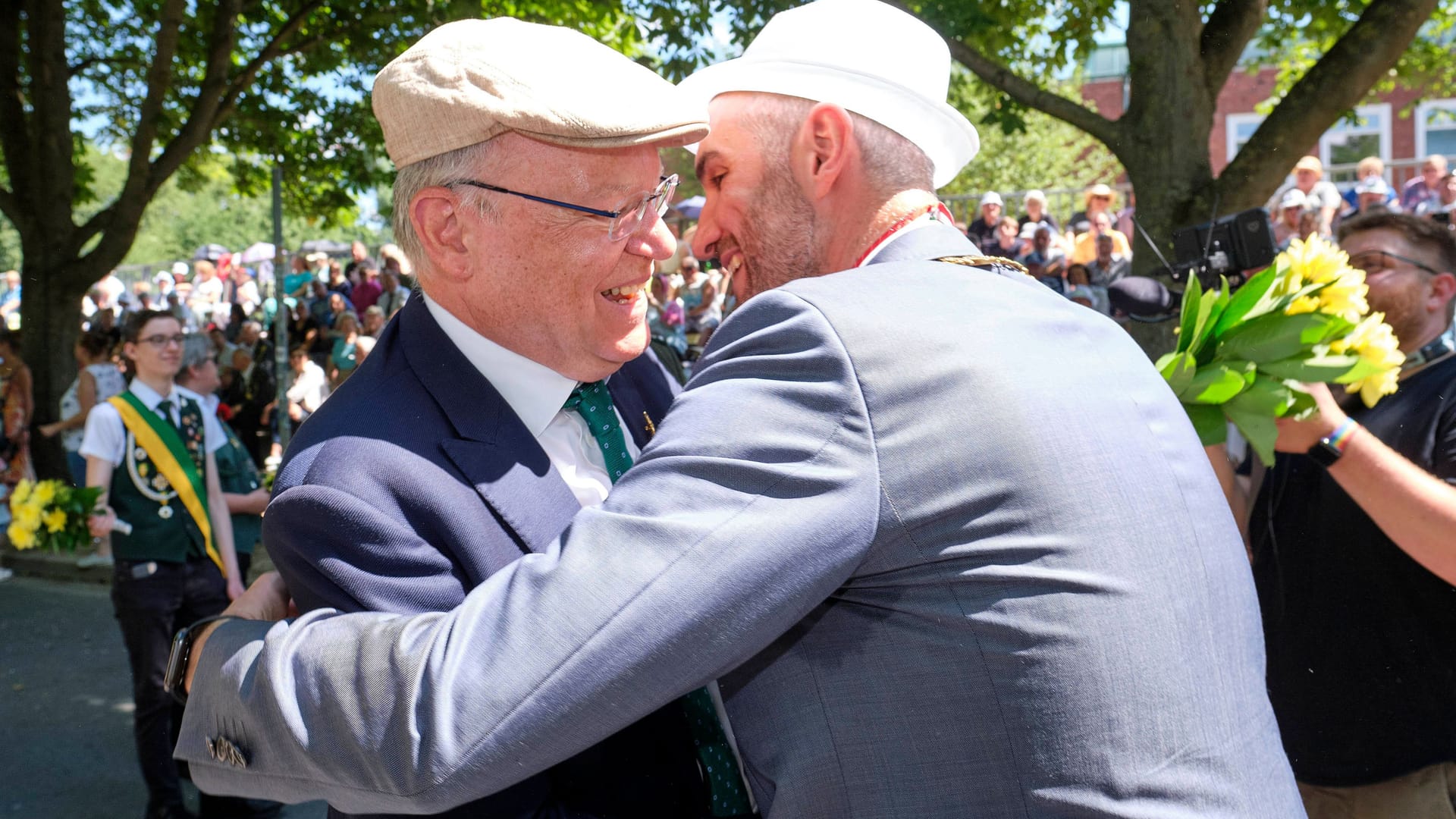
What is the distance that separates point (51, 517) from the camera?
231 inches

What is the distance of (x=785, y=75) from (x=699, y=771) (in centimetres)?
117

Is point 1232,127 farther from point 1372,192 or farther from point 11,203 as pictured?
point 11,203

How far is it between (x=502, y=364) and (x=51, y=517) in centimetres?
496

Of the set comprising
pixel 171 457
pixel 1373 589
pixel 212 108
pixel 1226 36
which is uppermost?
pixel 212 108

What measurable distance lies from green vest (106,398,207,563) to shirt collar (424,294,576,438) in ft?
13.2

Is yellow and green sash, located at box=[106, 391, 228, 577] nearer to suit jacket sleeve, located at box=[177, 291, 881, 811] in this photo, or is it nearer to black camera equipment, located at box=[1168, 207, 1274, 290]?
black camera equipment, located at box=[1168, 207, 1274, 290]

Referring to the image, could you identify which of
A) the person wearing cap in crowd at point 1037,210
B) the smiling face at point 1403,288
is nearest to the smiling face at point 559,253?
the smiling face at point 1403,288

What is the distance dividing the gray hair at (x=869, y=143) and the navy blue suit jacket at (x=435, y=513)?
0.67 m

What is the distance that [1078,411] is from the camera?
1.42 m

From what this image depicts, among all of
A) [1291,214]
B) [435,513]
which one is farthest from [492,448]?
[1291,214]

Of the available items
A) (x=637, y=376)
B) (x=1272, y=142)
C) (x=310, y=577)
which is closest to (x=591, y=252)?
(x=637, y=376)

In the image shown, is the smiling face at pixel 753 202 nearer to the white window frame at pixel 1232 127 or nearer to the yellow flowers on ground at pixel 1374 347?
the yellow flowers on ground at pixel 1374 347

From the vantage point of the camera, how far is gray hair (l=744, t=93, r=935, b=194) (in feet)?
6.71

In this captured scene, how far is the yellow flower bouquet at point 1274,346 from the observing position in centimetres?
249
